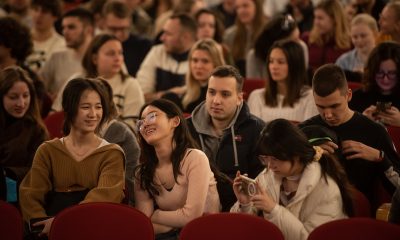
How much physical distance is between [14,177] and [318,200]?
1781 millimetres

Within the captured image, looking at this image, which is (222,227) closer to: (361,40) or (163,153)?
(163,153)

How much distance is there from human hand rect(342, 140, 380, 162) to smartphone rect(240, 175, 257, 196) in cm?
66

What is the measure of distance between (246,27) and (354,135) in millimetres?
3302

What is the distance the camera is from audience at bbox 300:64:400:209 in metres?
4.21

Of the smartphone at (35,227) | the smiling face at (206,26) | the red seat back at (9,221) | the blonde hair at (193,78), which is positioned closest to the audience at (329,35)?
the smiling face at (206,26)

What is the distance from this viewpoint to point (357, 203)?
389 centimetres

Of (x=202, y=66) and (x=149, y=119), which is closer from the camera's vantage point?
(x=149, y=119)

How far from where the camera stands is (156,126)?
4121mm

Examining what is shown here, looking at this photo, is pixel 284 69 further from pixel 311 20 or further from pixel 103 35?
pixel 311 20

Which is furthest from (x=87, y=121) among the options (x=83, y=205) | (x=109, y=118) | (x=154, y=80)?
(x=154, y=80)

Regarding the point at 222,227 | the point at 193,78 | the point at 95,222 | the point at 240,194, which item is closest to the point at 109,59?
the point at 193,78

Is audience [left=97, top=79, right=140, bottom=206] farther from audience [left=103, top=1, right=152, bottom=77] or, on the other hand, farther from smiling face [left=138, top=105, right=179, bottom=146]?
audience [left=103, top=1, right=152, bottom=77]

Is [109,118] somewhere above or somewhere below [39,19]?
below

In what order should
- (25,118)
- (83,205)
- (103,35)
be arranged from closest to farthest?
(83,205), (25,118), (103,35)
